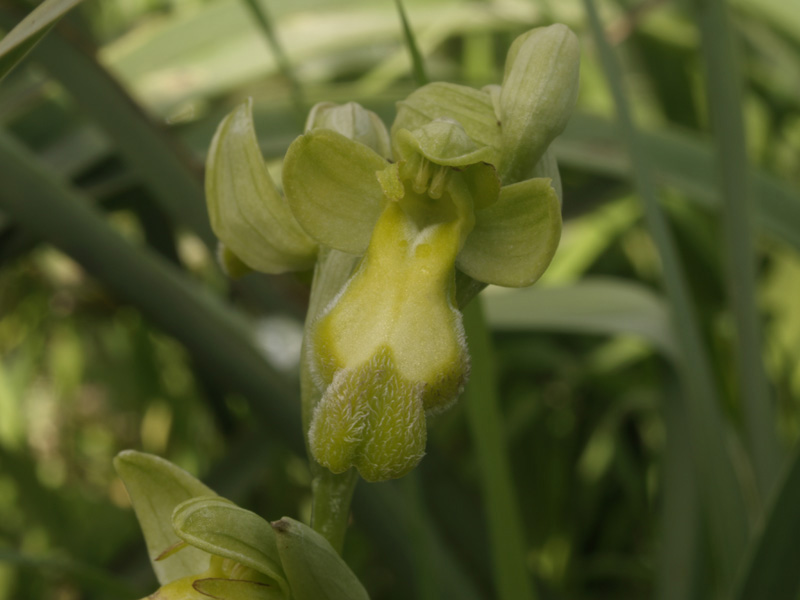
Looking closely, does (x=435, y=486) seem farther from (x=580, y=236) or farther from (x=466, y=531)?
(x=580, y=236)

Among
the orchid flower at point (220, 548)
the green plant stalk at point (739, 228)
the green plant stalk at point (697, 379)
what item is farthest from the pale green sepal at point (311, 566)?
the green plant stalk at point (739, 228)

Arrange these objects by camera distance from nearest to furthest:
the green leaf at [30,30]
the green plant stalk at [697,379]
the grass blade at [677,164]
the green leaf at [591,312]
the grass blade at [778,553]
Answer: the green leaf at [30,30], the grass blade at [778,553], the green plant stalk at [697,379], the green leaf at [591,312], the grass blade at [677,164]

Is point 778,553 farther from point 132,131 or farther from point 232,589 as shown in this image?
point 132,131

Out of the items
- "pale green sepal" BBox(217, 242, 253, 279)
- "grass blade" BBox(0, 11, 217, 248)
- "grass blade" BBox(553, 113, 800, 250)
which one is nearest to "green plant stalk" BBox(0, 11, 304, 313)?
"grass blade" BBox(0, 11, 217, 248)

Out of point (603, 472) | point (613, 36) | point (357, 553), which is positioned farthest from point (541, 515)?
point (613, 36)

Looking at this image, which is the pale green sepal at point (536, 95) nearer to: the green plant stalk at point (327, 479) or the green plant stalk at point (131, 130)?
the green plant stalk at point (327, 479)

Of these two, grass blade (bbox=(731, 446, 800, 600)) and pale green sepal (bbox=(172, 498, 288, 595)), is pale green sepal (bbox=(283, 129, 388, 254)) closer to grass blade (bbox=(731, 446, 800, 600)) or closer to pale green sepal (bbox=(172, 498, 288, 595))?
pale green sepal (bbox=(172, 498, 288, 595))

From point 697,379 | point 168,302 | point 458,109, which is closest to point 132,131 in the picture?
point 168,302
